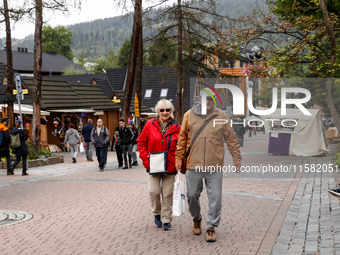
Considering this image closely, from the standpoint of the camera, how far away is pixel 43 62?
8512 cm

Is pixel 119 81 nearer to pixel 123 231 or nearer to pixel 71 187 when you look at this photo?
pixel 71 187

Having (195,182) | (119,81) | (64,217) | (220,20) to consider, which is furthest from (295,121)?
(119,81)

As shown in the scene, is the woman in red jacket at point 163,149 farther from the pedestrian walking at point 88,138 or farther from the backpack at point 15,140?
Answer: the pedestrian walking at point 88,138

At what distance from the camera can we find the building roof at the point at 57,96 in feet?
92.5

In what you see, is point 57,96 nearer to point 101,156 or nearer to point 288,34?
point 101,156

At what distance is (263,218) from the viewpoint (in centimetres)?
765

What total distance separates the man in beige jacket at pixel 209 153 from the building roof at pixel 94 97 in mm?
26922

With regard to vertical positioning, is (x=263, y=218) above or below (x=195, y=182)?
below

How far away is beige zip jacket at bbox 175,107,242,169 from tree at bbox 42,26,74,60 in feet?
294

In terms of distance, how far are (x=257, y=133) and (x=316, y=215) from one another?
173cm

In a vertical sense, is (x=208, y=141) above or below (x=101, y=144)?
above

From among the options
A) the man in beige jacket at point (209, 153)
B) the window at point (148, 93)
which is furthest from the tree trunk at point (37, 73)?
the window at point (148, 93)

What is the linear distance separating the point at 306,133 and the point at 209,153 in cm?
178

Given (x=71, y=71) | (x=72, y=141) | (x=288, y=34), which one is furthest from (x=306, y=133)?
(x=71, y=71)
